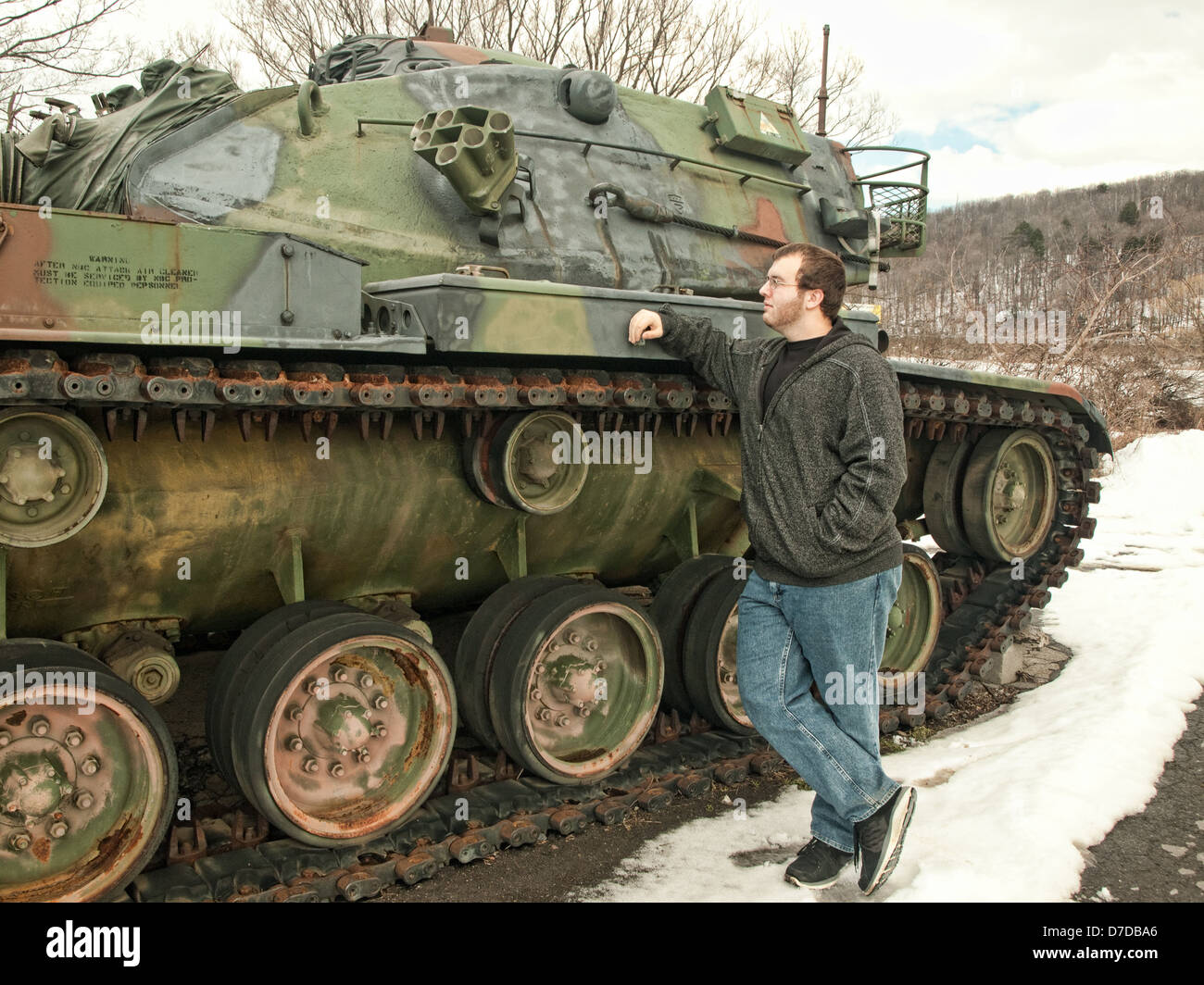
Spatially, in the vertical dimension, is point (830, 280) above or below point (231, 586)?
above

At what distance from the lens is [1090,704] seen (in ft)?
21.3

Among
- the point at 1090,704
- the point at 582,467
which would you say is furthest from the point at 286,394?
the point at 1090,704

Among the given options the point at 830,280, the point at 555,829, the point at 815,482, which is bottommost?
the point at 555,829

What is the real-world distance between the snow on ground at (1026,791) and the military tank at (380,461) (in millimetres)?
503

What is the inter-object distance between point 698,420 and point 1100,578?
19.8 ft

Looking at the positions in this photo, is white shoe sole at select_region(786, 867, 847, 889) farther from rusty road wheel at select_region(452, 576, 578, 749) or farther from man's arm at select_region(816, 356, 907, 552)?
rusty road wheel at select_region(452, 576, 578, 749)

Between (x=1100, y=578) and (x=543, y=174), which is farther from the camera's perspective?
(x=1100, y=578)

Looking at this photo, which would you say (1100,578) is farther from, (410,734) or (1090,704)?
(410,734)

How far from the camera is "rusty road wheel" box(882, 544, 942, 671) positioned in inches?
271

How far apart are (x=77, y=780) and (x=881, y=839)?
9.79 ft

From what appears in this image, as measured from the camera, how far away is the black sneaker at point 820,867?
4.14 meters

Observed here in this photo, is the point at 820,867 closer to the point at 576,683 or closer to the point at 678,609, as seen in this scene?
the point at 576,683
